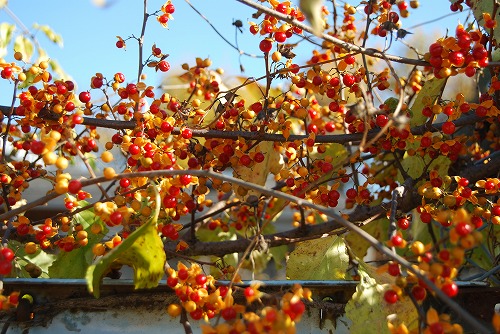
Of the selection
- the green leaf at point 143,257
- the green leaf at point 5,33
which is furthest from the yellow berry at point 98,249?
the green leaf at point 5,33

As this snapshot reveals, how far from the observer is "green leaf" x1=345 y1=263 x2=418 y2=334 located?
960 mm

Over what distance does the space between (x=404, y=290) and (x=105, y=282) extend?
0.50 m

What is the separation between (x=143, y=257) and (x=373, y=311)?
1.24ft

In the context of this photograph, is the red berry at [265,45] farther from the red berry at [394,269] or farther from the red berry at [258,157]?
the red berry at [394,269]

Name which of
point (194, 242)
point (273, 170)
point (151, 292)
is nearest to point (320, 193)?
point (273, 170)

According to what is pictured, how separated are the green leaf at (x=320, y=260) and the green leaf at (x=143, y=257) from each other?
484 mm

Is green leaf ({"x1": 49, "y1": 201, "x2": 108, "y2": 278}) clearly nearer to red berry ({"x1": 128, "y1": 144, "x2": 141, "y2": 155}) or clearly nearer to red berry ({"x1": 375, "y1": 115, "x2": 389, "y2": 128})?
red berry ({"x1": 128, "y1": 144, "x2": 141, "y2": 155})

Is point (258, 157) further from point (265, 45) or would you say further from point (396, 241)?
point (396, 241)

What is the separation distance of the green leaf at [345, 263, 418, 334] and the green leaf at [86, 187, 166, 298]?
1.04 ft

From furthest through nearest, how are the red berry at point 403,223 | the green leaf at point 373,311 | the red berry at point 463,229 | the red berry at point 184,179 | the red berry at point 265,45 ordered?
the red berry at point 265,45, the red berry at point 403,223, the red berry at point 184,179, the green leaf at point 373,311, the red berry at point 463,229

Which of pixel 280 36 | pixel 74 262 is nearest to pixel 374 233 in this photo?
pixel 280 36

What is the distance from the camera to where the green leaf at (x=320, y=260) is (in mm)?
1309

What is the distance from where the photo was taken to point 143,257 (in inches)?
36.2

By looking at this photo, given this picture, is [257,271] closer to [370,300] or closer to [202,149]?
[202,149]
